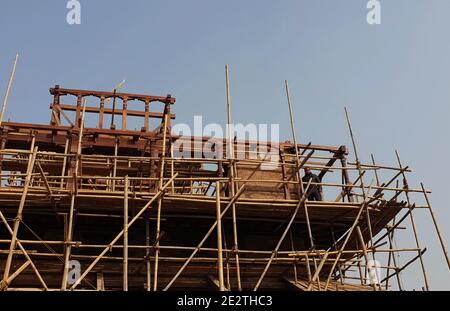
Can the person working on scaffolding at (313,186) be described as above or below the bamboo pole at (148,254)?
above

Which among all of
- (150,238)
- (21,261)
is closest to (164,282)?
(150,238)

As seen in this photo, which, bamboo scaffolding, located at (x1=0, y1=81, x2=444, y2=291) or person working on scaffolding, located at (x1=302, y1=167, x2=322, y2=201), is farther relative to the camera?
person working on scaffolding, located at (x1=302, y1=167, x2=322, y2=201)

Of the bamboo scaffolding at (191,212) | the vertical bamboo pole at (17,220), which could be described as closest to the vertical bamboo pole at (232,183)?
the bamboo scaffolding at (191,212)

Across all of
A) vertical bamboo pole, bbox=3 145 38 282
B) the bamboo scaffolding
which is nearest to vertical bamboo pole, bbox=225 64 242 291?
the bamboo scaffolding

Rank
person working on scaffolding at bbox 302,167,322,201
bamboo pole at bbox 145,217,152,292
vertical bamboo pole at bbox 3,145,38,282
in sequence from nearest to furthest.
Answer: vertical bamboo pole at bbox 3,145,38,282 → bamboo pole at bbox 145,217,152,292 → person working on scaffolding at bbox 302,167,322,201

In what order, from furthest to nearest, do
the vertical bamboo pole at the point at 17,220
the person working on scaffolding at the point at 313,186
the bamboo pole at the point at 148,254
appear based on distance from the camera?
the person working on scaffolding at the point at 313,186 < the bamboo pole at the point at 148,254 < the vertical bamboo pole at the point at 17,220

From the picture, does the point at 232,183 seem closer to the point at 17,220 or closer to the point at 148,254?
the point at 148,254

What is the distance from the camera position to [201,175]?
17766mm

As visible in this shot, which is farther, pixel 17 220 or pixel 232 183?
pixel 232 183

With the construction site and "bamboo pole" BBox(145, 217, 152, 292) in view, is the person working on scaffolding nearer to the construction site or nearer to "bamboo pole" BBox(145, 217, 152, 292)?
the construction site

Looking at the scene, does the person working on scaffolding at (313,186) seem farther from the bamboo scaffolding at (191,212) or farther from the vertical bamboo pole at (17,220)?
the vertical bamboo pole at (17,220)

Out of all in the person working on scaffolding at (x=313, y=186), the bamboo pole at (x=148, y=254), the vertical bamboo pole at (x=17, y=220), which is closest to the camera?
the vertical bamboo pole at (x=17, y=220)

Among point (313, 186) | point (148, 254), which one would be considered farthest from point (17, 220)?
point (313, 186)
